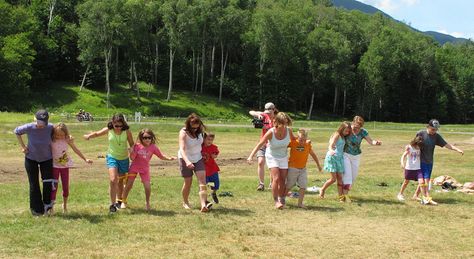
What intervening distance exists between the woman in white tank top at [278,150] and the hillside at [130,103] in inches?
2143

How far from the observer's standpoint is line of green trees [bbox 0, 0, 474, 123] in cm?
6850

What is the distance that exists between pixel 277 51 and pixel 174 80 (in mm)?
17460

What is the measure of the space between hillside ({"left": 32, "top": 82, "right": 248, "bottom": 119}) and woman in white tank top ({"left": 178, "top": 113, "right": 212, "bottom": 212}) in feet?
179

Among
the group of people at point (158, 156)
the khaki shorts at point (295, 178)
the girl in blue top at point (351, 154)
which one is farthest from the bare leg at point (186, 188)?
the girl in blue top at point (351, 154)

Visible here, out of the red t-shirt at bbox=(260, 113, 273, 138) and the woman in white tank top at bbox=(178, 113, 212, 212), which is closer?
the woman in white tank top at bbox=(178, 113, 212, 212)

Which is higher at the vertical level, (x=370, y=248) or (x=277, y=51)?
(x=277, y=51)

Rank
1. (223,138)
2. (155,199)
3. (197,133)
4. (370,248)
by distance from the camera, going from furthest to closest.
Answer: (223,138) < (155,199) < (197,133) < (370,248)

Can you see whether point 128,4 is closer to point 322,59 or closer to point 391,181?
point 322,59

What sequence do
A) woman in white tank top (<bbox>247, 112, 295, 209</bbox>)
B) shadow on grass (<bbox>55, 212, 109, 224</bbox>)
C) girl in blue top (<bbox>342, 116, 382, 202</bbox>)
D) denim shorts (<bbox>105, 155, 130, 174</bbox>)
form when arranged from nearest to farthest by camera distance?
shadow on grass (<bbox>55, 212, 109, 224</bbox>) → denim shorts (<bbox>105, 155, 130, 174</bbox>) → woman in white tank top (<bbox>247, 112, 295, 209</bbox>) → girl in blue top (<bbox>342, 116, 382, 202</bbox>)

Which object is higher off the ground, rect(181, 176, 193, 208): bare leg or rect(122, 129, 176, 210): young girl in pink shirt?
rect(122, 129, 176, 210): young girl in pink shirt

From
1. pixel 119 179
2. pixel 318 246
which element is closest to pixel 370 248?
pixel 318 246

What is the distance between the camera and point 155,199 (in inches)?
503

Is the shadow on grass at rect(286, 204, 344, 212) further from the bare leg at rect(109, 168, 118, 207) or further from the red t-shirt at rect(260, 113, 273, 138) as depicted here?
the bare leg at rect(109, 168, 118, 207)

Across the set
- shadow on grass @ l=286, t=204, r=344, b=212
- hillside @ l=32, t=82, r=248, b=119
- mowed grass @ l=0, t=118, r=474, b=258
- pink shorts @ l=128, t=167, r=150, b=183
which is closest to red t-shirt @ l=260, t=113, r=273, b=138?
mowed grass @ l=0, t=118, r=474, b=258
